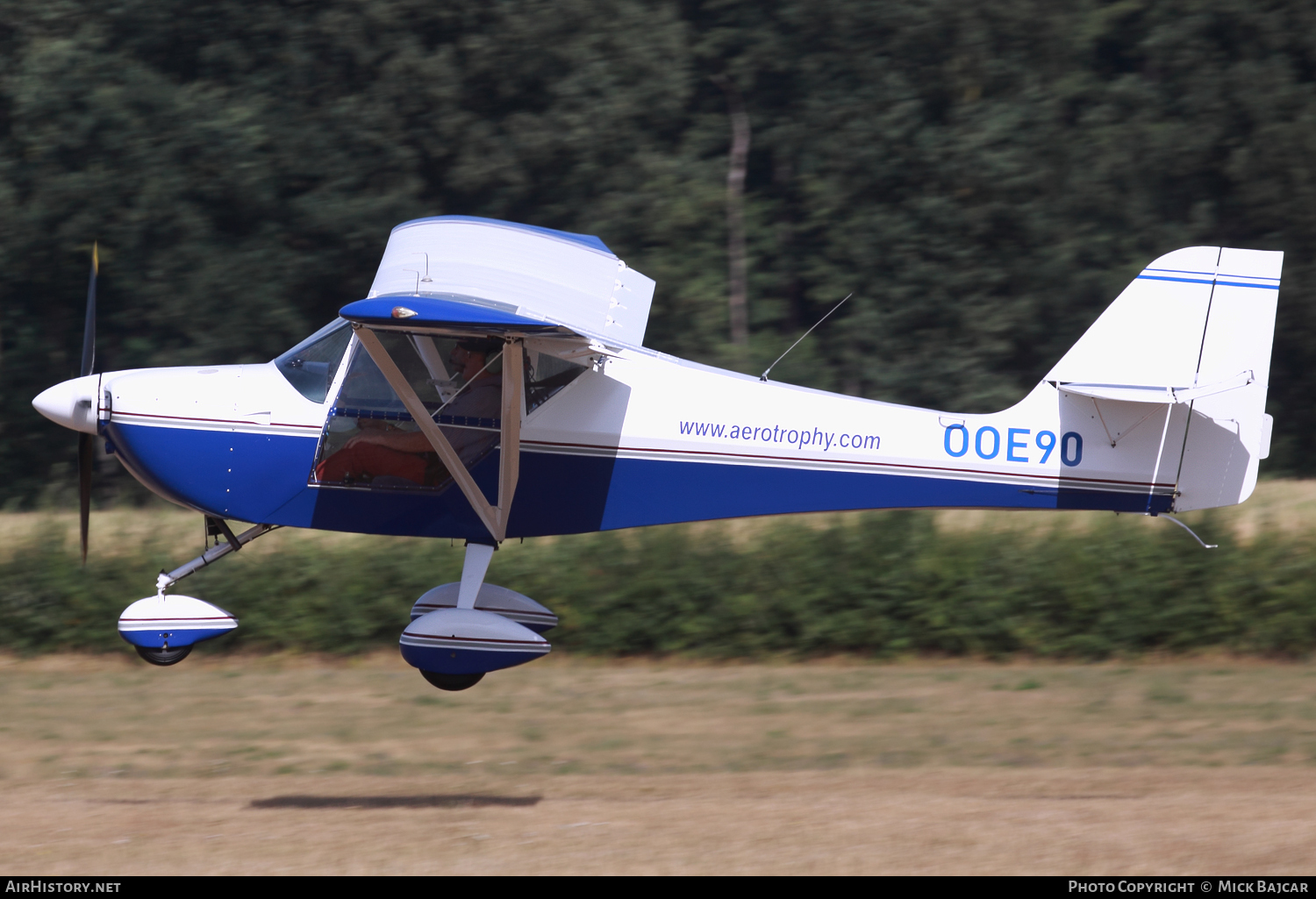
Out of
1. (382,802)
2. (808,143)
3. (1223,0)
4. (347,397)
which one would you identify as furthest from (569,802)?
(1223,0)

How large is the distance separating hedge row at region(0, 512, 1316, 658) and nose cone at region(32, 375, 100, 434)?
5.67 m

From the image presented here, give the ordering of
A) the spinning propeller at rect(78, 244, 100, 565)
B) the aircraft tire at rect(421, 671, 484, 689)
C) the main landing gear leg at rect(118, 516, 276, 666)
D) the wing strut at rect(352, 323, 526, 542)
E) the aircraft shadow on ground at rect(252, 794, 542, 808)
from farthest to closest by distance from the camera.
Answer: the aircraft shadow on ground at rect(252, 794, 542, 808)
the spinning propeller at rect(78, 244, 100, 565)
the aircraft tire at rect(421, 671, 484, 689)
the main landing gear leg at rect(118, 516, 276, 666)
the wing strut at rect(352, 323, 526, 542)

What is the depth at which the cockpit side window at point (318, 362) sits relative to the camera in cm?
773

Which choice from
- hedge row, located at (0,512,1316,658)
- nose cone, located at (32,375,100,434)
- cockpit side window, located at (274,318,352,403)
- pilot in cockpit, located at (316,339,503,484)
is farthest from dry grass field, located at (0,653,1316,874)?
cockpit side window, located at (274,318,352,403)

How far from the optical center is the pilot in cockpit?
25.2ft

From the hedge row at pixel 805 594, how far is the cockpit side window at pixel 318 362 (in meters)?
5.51

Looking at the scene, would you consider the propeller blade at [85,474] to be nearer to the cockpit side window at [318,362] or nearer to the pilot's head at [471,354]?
the cockpit side window at [318,362]

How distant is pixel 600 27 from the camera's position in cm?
2072

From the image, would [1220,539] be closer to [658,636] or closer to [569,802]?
[658,636]

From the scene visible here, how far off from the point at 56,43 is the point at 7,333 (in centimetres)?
451

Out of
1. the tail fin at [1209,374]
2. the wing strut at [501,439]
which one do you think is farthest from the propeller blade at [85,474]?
the tail fin at [1209,374]

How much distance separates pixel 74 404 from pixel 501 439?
244cm

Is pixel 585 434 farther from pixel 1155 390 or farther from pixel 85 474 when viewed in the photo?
pixel 1155 390

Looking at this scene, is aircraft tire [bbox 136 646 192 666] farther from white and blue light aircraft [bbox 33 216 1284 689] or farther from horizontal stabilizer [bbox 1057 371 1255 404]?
horizontal stabilizer [bbox 1057 371 1255 404]
